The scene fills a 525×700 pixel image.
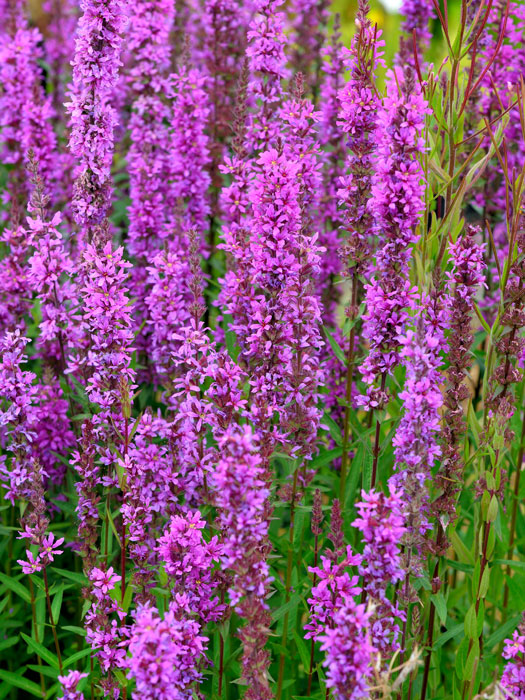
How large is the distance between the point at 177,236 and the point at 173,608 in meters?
2.66

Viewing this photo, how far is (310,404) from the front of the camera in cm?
423

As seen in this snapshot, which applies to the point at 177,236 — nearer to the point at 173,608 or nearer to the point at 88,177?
the point at 88,177

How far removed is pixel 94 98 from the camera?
434 cm

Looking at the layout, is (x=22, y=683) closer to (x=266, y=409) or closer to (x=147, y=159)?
(x=266, y=409)

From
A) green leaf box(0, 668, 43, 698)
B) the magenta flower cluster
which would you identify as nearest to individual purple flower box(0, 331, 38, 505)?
the magenta flower cluster

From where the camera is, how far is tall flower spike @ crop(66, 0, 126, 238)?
14.0 ft

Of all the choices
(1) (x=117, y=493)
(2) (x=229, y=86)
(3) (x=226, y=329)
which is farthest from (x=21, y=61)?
(1) (x=117, y=493)

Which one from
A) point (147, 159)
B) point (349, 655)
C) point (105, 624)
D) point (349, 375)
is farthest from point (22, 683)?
point (147, 159)

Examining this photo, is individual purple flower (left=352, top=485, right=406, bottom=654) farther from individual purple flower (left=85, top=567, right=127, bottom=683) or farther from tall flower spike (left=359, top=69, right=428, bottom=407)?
individual purple flower (left=85, top=567, right=127, bottom=683)

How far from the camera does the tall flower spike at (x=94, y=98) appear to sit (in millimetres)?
4277

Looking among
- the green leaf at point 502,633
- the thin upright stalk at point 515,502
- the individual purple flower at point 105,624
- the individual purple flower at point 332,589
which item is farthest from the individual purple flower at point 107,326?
the thin upright stalk at point 515,502

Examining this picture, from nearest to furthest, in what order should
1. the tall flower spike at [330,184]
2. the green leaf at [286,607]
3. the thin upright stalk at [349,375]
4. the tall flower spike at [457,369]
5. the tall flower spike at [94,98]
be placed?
the tall flower spike at [457,369]
the green leaf at [286,607]
the tall flower spike at [94,98]
the thin upright stalk at [349,375]
the tall flower spike at [330,184]

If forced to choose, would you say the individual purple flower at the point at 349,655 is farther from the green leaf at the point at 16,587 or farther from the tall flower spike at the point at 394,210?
the green leaf at the point at 16,587

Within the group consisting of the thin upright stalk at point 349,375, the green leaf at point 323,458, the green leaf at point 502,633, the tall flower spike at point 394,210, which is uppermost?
the tall flower spike at point 394,210
